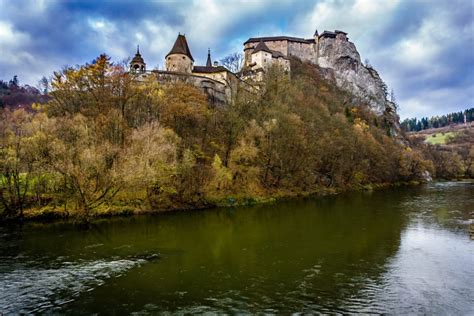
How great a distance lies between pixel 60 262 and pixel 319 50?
91.6 metres

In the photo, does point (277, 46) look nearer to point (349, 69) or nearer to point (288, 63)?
point (288, 63)

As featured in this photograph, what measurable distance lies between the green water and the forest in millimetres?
2960

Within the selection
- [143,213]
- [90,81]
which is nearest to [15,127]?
[90,81]

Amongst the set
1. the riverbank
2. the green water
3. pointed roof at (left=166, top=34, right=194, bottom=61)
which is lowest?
the green water

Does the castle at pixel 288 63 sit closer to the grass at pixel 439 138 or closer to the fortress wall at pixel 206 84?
the fortress wall at pixel 206 84

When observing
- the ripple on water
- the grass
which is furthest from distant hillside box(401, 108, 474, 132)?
the ripple on water

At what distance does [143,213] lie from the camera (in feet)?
85.9

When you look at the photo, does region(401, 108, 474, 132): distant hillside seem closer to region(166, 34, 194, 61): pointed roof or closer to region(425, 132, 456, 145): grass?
region(425, 132, 456, 145): grass

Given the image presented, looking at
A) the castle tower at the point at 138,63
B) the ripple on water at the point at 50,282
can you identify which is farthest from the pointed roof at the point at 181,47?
the ripple on water at the point at 50,282

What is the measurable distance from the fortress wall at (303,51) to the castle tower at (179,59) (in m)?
38.2

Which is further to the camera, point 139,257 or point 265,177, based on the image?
point 265,177

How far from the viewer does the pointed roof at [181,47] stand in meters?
58.4

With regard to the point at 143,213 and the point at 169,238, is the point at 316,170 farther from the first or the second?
the point at 169,238

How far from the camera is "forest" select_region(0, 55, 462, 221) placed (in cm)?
2291
